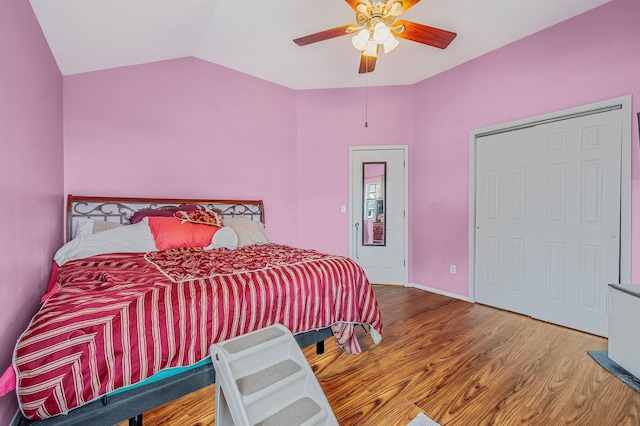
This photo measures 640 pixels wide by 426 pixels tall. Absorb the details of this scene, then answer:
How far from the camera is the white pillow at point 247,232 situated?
9.67 feet

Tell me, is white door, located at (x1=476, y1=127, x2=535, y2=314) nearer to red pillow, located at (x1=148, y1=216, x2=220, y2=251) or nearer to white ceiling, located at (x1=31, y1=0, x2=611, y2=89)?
white ceiling, located at (x1=31, y1=0, x2=611, y2=89)

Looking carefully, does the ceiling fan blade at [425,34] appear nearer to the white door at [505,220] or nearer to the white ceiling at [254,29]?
the white ceiling at [254,29]

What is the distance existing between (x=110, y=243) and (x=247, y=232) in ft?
3.87

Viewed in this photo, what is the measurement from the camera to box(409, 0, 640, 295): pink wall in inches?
94.7

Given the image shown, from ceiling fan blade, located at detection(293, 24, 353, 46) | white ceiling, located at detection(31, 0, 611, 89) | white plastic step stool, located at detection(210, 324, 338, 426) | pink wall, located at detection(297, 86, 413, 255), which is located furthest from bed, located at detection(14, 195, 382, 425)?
pink wall, located at detection(297, 86, 413, 255)

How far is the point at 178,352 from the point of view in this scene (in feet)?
4.27

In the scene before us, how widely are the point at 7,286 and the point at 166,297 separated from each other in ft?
2.69

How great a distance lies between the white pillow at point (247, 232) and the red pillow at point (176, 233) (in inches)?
12.0

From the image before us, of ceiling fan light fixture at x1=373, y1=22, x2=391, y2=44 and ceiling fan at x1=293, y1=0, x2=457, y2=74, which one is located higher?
ceiling fan at x1=293, y1=0, x2=457, y2=74

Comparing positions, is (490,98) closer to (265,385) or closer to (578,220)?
(578,220)

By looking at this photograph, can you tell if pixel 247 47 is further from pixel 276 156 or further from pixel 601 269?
pixel 601 269

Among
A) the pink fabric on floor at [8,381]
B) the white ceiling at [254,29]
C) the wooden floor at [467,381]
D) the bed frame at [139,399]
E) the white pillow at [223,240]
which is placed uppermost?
the white ceiling at [254,29]

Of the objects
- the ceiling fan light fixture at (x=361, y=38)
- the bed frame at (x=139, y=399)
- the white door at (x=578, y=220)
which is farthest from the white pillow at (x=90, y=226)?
the white door at (x=578, y=220)

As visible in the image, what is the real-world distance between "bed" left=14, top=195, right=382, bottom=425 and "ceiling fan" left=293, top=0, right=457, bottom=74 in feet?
5.47
